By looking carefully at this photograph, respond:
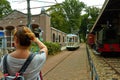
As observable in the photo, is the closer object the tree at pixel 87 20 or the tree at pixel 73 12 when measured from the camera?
the tree at pixel 87 20

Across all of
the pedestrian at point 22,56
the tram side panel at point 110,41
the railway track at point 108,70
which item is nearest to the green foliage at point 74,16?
the tram side panel at point 110,41

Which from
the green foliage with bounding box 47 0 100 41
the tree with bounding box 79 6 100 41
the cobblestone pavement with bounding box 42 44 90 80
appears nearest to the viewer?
the cobblestone pavement with bounding box 42 44 90 80

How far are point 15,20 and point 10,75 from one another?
4596 cm

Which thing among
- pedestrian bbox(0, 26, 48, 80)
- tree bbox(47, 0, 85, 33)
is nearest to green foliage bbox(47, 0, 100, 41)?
tree bbox(47, 0, 85, 33)

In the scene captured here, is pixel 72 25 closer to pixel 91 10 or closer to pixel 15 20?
pixel 91 10

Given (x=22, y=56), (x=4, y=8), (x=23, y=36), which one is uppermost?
(x=4, y=8)

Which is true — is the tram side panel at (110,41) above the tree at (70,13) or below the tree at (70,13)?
below

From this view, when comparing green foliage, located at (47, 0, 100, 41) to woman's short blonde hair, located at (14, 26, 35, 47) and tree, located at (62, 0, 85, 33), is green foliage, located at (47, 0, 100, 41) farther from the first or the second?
woman's short blonde hair, located at (14, 26, 35, 47)

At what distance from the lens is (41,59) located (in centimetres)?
375

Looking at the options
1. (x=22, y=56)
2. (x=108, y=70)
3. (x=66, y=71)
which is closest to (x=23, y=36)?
(x=22, y=56)

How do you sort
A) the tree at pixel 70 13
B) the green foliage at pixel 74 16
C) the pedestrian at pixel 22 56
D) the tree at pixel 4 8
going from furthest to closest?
the green foliage at pixel 74 16
the tree at pixel 70 13
the tree at pixel 4 8
the pedestrian at pixel 22 56

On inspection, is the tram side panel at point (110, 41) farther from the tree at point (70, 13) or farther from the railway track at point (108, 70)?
the tree at point (70, 13)

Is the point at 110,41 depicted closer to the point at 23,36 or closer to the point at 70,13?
the point at 23,36

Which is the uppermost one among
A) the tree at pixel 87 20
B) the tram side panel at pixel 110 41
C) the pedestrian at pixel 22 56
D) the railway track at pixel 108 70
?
the tree at pixel 87 20
